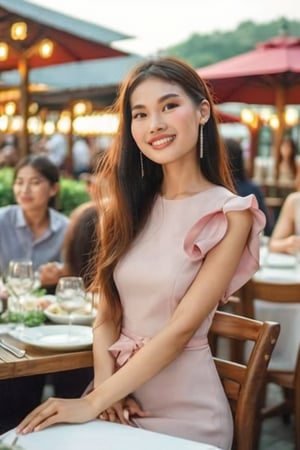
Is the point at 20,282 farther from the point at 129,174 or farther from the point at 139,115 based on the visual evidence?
the point at 139,115

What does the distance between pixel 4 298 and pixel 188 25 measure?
1982 cm

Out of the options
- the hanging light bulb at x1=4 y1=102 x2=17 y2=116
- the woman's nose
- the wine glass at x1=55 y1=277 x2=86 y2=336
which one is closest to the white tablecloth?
the wine glass at x1=55 y1=277 x2=86 y2=336

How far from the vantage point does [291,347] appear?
365 centimetres

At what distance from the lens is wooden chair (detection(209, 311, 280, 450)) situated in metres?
2.08

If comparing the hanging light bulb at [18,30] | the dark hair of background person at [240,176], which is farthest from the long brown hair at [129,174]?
the hanging light bulb at [18,30]

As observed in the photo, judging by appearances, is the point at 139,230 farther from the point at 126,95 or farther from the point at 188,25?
the point at 188,25

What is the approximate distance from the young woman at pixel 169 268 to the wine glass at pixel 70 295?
255 millimetres

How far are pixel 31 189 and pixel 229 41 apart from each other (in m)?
26.5

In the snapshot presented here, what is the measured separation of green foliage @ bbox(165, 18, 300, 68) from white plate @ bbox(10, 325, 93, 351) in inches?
1012

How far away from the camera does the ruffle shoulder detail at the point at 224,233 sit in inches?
81.5

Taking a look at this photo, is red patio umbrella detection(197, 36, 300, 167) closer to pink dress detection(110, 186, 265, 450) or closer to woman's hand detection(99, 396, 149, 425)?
pink dress detection(110, 186, 265, 450)

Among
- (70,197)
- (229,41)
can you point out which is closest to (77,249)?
(70,197)

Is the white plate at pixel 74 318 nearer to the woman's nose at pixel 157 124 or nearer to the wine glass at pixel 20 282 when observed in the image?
the wine glass at pixel 20 282

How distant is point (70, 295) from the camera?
2.59 m
